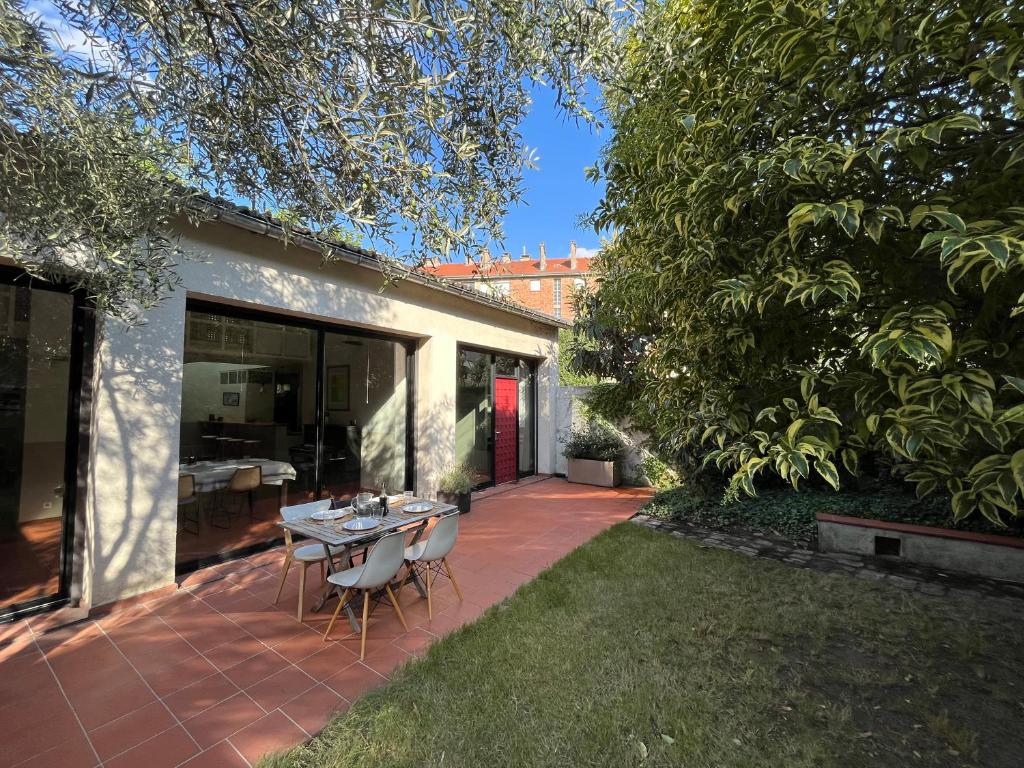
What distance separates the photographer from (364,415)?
23.0ft

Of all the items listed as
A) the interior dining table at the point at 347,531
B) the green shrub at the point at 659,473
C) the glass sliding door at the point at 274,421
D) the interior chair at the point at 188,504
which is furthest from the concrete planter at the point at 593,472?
the interior chair at the point at 188,504

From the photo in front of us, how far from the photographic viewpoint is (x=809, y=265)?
1897mm

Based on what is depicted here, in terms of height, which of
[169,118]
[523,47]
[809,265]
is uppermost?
[523,47]

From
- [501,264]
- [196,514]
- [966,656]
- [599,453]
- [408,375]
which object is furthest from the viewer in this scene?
[599,453]

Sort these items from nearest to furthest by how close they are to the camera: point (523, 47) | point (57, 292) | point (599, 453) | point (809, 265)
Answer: point (809, 265)
point (523, 47)
point (57, 292)
point (599, 453)

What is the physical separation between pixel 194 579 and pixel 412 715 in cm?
317

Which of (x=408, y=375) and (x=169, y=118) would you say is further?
(x=408, y=375)

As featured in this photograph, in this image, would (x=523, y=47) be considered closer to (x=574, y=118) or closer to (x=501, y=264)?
(x=574, y=118)

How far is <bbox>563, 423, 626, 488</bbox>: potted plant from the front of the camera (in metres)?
9.57

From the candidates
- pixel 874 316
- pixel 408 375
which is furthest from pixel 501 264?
pixel 408 375

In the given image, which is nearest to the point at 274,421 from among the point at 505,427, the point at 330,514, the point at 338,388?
the point at 338,388

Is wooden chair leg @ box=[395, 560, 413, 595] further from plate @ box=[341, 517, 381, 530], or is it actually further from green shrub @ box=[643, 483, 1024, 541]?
green shrub @ box=[643, 483, 1024, 541]

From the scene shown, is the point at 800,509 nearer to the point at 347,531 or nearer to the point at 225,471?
the point at 347,531

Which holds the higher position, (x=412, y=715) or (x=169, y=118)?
(x=169, y=118)
